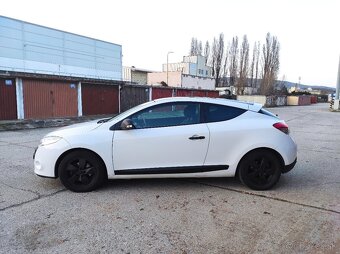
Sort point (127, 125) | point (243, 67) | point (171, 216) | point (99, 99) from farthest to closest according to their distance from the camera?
point (243, 67)
point (99, 99)
point (127, 125)
point (171, 216)

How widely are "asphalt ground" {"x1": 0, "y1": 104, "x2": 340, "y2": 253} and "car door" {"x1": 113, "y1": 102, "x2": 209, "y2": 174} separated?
0.42 m

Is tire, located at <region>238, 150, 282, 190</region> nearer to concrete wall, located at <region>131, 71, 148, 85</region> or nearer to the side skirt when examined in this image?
the side skirt

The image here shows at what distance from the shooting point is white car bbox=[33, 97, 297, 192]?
4625mm

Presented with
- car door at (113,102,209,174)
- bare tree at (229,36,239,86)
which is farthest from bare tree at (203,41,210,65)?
car door at (113,102,209,174)

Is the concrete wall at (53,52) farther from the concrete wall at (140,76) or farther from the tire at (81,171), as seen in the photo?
the tire at (81,171)

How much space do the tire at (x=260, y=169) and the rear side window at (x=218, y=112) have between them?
681mm

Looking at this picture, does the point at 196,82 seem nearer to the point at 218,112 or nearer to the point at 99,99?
the point at 99,99

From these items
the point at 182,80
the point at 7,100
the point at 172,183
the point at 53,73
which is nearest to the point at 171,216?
the point at 172,183

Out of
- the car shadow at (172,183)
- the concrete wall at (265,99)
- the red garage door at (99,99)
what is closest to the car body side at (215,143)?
the car shadow at (172,183)

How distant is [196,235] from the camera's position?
133 inches

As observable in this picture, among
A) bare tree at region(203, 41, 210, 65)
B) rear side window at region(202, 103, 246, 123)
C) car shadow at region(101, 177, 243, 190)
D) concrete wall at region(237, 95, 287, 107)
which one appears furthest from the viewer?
bare tree at region(203, 41, 210, 65)

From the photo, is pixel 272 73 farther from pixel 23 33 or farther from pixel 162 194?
pixel 162 194

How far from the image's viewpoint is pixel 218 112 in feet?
15.9

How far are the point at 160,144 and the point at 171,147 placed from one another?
7.0 inches
